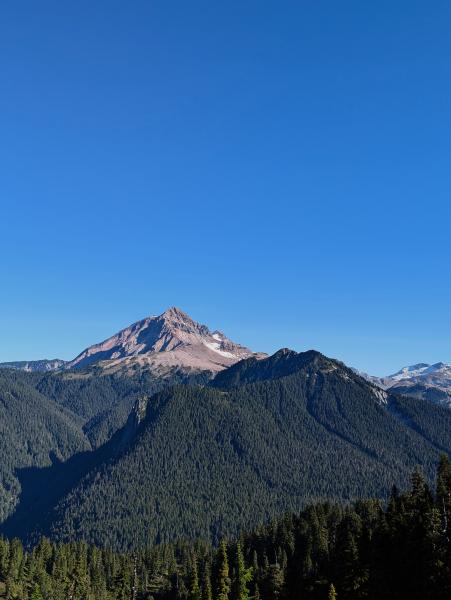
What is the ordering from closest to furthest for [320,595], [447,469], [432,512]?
1. [432,512]
2. [447,469]
3. [320,595]

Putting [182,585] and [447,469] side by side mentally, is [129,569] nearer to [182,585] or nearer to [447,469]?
[182,585]

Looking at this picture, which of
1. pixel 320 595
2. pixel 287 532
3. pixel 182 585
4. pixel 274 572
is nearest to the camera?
pixel 320 595

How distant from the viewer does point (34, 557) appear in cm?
19188

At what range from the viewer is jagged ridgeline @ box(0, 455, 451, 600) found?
315 feet

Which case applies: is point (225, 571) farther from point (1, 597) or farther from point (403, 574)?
point (1, 597)

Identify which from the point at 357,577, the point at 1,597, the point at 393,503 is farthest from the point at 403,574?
the point at 1,597

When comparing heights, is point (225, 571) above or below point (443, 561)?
below

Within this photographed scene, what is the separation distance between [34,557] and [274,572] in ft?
283

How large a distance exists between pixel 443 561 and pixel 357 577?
47.2 feet

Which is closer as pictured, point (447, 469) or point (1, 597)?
point (447, 469)

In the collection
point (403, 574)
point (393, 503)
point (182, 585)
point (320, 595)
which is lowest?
point (182, 585)

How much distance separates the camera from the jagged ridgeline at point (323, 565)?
9600cm

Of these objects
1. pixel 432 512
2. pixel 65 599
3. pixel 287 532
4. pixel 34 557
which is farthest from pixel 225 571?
pixel 34 557

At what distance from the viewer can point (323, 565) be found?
461 feet
